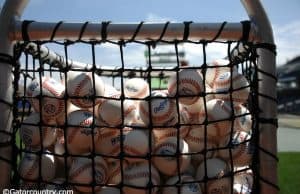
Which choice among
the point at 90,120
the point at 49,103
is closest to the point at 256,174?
the point at 90,120

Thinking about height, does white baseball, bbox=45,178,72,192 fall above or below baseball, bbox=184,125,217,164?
below

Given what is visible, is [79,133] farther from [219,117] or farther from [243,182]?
[243,182]

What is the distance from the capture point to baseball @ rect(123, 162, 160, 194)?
3.59 feet

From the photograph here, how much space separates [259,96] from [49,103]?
644 mm

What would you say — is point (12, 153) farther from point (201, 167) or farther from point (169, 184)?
point (201, 167)

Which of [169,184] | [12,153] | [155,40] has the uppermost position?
[155,40]

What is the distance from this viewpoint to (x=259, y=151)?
1033 mm

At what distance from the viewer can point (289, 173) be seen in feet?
14.7

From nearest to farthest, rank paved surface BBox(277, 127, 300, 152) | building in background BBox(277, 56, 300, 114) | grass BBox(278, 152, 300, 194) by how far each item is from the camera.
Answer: grass BBox(278, 152, 300, 194)
paved surface BBox(277, 127, 300, 152)
building in background BBox(277, 56, 300, 114)

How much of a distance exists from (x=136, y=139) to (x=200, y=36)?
362 mm

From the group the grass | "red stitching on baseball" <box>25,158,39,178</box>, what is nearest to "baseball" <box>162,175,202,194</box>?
"red stitching on baseball" <box>25,158,39,178</box>

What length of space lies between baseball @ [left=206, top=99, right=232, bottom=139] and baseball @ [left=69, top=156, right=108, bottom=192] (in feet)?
1.20

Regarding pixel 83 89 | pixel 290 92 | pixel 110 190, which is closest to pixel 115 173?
pixel 110 190

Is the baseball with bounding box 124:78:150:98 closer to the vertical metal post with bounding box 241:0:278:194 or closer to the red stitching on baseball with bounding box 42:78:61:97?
the red stitching on baseball with bounding box 42:78:61:97
